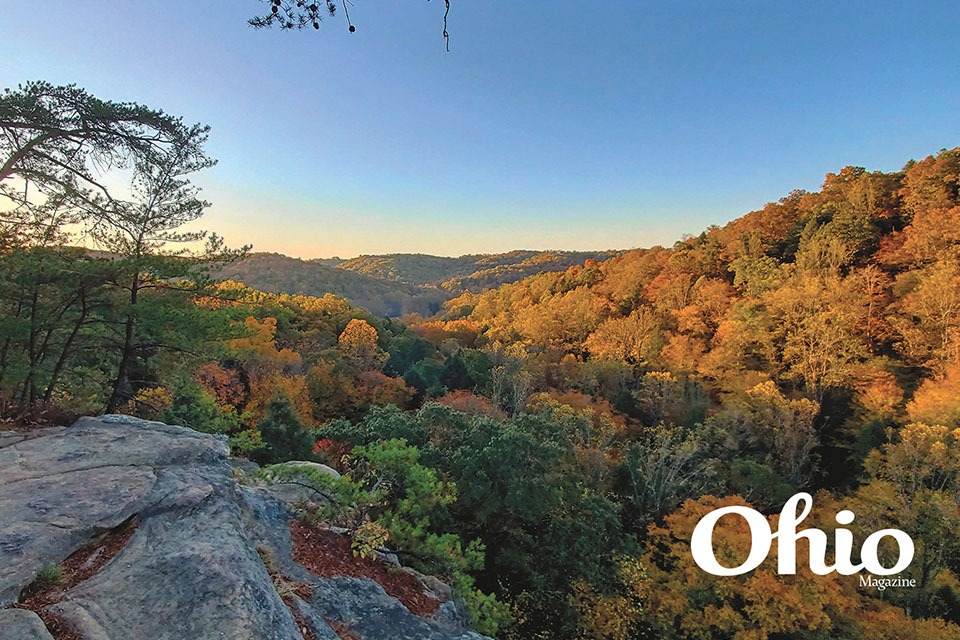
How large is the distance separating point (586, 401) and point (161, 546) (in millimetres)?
25465

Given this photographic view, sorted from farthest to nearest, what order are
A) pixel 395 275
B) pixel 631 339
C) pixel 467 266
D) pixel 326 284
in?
pixel 467 266 < pixel 395 275 < pixel 326 284 < pixel 631 339

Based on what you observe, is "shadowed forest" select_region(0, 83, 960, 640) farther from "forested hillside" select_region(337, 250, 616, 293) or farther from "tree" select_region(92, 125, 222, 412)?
"forested hillside" select_region(337, 250, 616, 293)

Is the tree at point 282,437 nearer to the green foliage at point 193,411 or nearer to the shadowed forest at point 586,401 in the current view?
the shadowed forest at point 586,401

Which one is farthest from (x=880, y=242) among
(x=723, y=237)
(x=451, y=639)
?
(x=451, y=639)

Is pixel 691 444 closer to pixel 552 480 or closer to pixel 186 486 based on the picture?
pixel 552 480

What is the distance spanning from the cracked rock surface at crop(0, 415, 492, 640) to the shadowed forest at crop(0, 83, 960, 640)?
1.33 metres

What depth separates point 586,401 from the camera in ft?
89.9

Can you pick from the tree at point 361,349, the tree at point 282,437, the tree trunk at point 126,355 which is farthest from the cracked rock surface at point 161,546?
the tree at point 361,349

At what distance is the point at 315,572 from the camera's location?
210 inches

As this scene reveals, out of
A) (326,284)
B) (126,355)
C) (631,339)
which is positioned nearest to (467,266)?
(326,284)

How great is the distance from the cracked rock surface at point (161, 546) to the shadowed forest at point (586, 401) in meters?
1.33

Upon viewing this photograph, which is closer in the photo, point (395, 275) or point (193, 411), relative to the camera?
point (193, 411)

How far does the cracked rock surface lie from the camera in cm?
332

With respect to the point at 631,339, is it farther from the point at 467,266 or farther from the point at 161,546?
the point at 467,266
